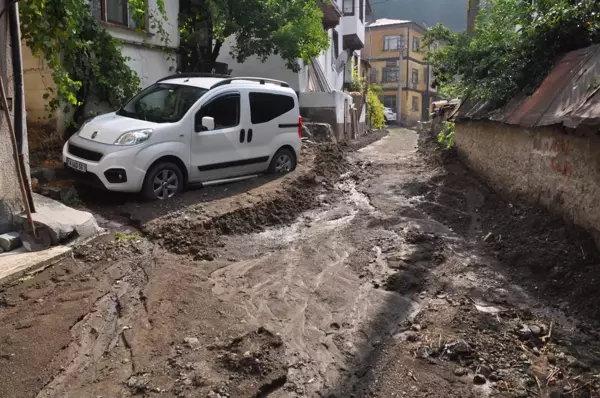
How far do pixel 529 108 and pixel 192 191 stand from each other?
5.35 m

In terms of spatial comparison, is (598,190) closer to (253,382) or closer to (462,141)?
(253,382)

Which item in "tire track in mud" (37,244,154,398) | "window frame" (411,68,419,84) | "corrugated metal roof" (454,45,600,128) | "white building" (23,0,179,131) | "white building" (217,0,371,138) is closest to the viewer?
"tire track in mud" (37,244,154,398)

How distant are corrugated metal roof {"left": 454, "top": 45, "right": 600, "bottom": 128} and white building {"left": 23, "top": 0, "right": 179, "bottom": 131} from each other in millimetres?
7643

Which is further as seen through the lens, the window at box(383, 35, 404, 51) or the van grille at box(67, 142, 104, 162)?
the window at box(383, 35, 404, 51)

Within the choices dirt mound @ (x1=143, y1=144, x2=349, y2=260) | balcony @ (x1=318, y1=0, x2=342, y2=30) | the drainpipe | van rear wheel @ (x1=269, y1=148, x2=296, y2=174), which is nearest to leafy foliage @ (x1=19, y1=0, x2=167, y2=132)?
the drainpipe

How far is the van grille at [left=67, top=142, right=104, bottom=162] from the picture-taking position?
24.5ft

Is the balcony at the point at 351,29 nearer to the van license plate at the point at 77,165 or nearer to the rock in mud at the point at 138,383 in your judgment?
the van license plate at the point at 77,165

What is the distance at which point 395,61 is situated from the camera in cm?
5425

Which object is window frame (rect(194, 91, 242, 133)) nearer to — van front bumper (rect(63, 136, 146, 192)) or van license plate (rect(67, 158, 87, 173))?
van front bumper (rect(63, 136, 146, 192))

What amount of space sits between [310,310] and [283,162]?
5.75 meters

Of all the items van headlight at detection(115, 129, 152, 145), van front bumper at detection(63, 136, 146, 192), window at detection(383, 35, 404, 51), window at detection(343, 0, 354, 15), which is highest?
window at detection(383, 35, 404, 51)

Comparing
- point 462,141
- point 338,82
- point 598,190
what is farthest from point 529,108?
point 338,82

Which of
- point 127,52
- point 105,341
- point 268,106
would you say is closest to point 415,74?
point 127,52

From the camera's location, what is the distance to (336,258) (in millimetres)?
6621
